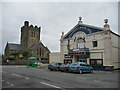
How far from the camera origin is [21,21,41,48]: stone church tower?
8088 centimetres

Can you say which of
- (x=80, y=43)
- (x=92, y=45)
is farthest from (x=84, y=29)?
(x=92, y=45)

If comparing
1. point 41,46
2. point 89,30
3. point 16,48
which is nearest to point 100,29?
point 89,30

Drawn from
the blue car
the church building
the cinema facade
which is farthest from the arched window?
the church building

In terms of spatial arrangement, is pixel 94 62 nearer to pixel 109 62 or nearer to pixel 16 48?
pixel 109 62

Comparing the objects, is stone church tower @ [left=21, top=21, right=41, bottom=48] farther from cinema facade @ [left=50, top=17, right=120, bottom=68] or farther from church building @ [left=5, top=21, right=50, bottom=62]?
cinema facade @ [left=50, top=17, right=120, bottom=68]

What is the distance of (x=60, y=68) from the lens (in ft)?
72.4

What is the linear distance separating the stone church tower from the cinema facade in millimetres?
53123

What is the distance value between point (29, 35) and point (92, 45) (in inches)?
2395

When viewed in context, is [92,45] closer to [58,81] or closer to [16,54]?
[58,81]

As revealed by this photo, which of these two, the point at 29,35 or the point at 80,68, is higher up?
the point at 29,35

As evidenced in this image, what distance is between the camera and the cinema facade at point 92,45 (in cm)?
2280

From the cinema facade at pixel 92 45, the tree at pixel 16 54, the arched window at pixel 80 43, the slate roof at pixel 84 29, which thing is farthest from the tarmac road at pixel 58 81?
the tree at pixel 16 54

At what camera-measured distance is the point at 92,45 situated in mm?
25281

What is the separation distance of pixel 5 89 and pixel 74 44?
22.3m
